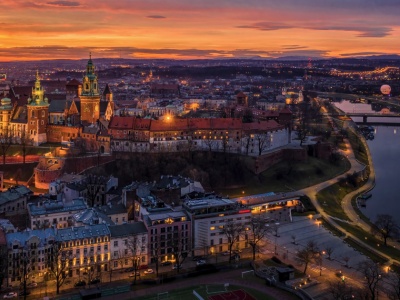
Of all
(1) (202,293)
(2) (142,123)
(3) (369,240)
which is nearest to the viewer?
(1) (202,293)

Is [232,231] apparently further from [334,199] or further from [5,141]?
[5,141]

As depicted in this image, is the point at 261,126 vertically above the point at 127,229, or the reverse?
the point at 261,126

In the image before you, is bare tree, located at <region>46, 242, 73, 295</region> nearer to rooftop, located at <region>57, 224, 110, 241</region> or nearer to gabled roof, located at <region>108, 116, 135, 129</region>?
rooftop, located at <region>57, 224, 110, 241</region>

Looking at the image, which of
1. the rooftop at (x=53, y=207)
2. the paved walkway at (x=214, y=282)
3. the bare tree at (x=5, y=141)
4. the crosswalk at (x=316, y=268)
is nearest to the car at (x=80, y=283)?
the paved walkway at (x=214, y=282)

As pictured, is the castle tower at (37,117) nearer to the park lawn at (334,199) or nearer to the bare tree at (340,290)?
the park lawn at (334,199)

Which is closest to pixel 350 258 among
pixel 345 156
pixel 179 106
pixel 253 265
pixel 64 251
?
pixel 253 265

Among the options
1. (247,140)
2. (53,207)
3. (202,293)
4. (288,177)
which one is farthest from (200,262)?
(247,140)
